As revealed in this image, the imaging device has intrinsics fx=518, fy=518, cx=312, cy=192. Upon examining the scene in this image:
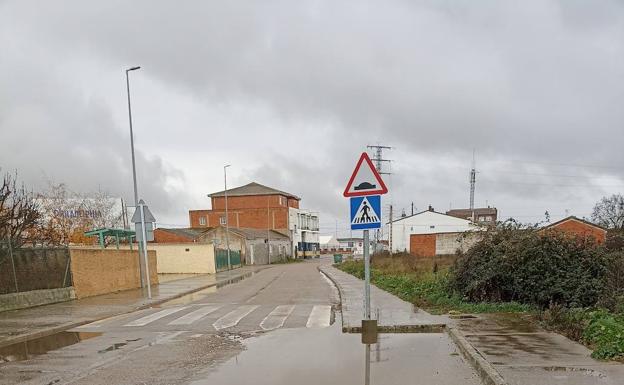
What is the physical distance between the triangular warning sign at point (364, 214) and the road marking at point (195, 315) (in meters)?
5.57

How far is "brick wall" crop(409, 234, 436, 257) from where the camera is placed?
173 ft

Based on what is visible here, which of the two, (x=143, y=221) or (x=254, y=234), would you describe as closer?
(x=143, y=221)

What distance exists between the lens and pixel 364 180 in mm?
8828

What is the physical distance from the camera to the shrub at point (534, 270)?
39.3ft

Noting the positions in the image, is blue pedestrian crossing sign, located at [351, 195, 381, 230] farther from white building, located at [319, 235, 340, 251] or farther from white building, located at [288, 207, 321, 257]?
white building, located at [319, 235, 340, 251]

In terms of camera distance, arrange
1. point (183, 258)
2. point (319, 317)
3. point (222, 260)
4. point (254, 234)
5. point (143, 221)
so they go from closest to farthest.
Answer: point (319, 317)
point (143, 221)
point (183, 258)
point (222, 260)
point (254, 234)

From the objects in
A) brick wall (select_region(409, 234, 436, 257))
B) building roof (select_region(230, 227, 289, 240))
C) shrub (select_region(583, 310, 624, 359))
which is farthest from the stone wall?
building roof (select_region(230, 227, 289, 240))

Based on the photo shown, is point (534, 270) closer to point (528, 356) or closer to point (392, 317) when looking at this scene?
point (392, 317)

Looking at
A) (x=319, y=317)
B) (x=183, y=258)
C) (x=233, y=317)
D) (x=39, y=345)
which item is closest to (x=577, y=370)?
(x=319, y=317)

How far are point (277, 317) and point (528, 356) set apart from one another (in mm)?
6917

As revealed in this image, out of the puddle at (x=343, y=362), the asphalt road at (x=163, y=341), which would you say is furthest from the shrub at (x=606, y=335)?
the asphalt road at (x=163, y=341)

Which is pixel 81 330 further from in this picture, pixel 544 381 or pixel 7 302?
pixel 544 381

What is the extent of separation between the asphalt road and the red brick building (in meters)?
73.6

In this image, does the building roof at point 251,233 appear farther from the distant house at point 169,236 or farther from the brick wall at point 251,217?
the distant house at point 169,236
